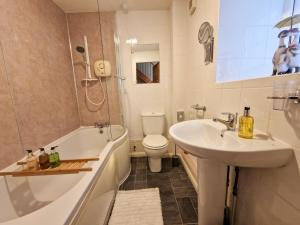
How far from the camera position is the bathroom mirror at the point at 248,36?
996 mm

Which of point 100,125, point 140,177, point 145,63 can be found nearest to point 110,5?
point 145,63

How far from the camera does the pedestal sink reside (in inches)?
24.3

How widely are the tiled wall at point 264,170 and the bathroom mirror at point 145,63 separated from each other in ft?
3.52

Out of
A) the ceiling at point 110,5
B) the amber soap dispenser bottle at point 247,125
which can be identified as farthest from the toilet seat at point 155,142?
the ceiling at point 110,5

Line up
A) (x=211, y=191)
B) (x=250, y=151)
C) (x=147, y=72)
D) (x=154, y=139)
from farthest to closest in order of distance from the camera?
(x=147, y=72) < (x=154, y=139) < (x=211, y=191) < (x=250, y=151)

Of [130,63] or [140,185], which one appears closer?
[140,185]

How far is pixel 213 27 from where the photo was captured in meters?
1.21

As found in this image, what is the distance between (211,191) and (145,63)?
190cm

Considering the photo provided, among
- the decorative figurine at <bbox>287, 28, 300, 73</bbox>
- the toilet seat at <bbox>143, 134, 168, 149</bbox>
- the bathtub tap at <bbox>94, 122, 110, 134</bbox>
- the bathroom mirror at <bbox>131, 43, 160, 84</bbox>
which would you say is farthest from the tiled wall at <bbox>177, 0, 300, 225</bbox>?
the bathtub tap at <bbox>94, 122, 110, 134</bbox>

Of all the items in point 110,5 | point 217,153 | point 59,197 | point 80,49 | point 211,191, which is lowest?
point 211,191

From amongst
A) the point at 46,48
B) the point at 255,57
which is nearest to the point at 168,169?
the point at 255,57

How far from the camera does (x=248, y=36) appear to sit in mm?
1054

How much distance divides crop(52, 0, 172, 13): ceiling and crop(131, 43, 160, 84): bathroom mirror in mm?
489

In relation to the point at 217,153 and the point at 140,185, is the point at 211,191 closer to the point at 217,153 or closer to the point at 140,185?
the point at 217,153
